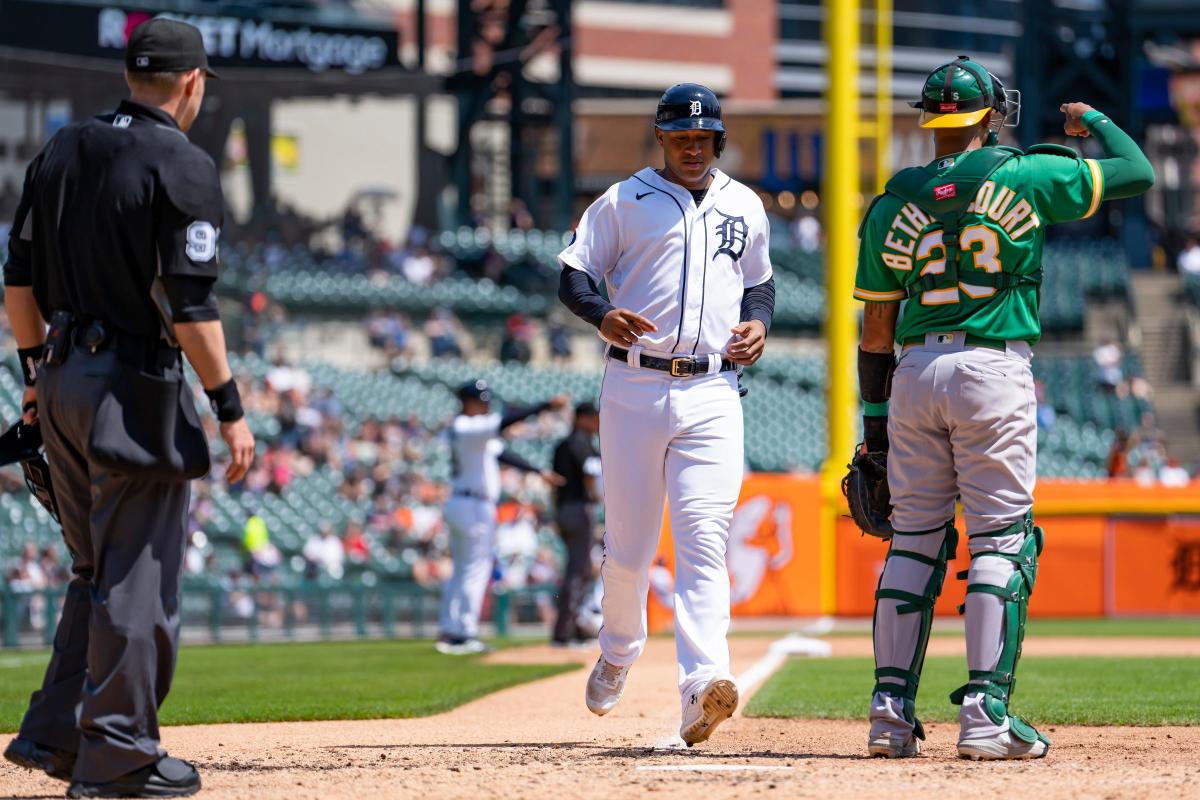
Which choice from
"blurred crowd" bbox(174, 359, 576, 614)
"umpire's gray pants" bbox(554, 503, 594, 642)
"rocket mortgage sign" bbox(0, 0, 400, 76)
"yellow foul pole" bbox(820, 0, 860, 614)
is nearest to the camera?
"umpire's gray pants" bbox(554, 503, 594, 642)

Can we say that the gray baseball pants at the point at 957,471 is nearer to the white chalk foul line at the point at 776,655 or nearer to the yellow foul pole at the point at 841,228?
the white chalk foul line at the point at 776,655

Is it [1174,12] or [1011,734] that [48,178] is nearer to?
[1011,734]

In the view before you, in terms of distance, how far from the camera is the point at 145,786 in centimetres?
489

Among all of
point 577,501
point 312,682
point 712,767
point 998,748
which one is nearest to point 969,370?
point 998,748

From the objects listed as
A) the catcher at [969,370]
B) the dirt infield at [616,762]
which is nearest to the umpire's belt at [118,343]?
the dirt infield at [616,762]

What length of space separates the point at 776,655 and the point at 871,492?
6.76 metres

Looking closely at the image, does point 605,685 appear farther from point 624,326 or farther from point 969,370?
point 969,370

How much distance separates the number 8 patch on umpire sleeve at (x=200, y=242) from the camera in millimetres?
4895

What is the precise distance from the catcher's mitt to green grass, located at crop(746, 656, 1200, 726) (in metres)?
1.63

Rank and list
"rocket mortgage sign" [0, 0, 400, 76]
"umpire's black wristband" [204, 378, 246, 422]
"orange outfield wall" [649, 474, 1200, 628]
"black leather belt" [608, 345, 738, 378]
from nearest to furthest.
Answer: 1. "umpire's black wristband" [204, 378, 246, 422]
2. "black leather belt" [608, 345, 738, 378]
3. "orange outfield wall" [649, 474, 1200, 628]
4. "rocket mortgage sign" [0, 0, 400, 76]

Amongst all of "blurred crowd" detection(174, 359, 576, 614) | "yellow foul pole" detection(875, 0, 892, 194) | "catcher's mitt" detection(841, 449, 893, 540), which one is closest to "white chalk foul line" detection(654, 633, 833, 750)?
"catcher's mitt" detection(841, 449, 893, 540)

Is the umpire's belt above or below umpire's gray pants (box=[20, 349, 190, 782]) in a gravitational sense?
above

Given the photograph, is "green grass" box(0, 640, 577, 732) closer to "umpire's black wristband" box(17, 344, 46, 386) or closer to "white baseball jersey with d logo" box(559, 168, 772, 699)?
"white baseball jersey with d logo" box(559, 168, 772, 699)

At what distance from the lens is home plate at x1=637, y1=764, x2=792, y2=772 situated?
5469mm
